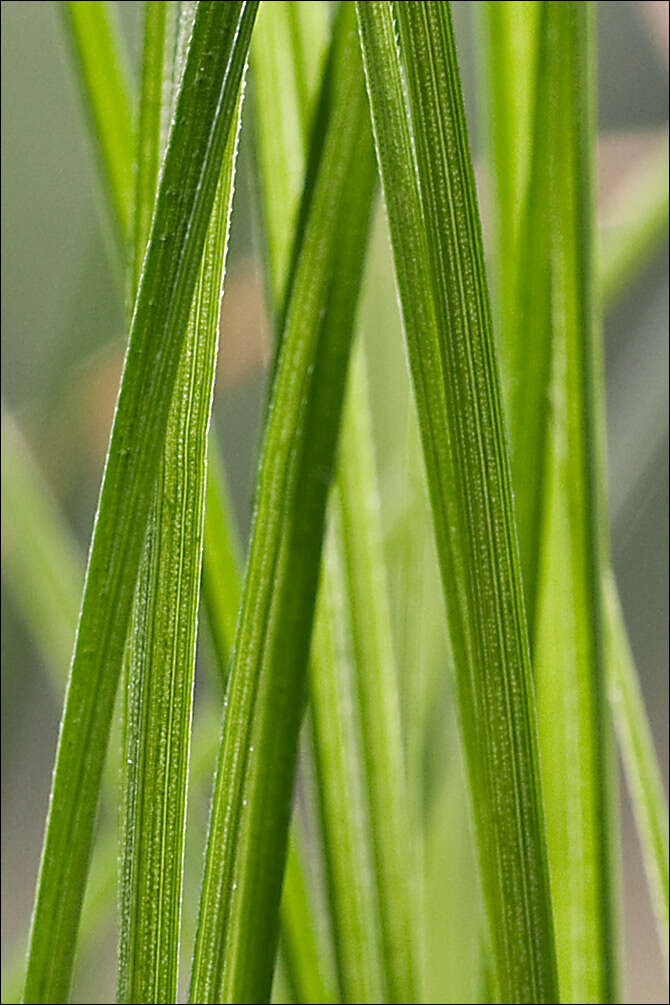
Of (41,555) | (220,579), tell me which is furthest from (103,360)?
(220,579)

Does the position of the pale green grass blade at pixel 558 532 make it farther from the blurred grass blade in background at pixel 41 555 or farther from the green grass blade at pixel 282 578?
the blurred grass blade in background at pixel 41 555

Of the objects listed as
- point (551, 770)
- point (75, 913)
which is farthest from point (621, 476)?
point (75, 913)

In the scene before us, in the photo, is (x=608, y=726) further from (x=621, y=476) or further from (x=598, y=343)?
(x=621, y=476)

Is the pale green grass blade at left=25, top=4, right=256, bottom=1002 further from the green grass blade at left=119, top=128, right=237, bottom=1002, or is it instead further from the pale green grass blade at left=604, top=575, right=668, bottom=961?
the pale green grass blade at left=604, top=575, right=668, bottom=961

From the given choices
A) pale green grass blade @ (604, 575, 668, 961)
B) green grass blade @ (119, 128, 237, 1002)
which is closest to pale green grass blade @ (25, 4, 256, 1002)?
green grass blade @ (119, 128, 237, 1002)

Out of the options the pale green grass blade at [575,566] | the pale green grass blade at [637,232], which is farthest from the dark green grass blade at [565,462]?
the pale green grass blade at [637,232]

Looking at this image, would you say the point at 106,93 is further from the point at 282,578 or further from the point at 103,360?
the point at 103,360
